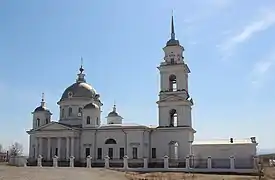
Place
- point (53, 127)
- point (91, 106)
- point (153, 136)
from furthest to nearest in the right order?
1. point (91, 106)
2. point (53, 127)
3. point (153, 136)

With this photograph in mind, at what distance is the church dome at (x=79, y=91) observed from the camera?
178 ft

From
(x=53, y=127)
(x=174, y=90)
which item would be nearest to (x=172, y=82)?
(x=174, y=90)

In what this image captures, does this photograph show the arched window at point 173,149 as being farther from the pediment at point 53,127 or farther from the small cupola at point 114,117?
the small cupola at point 114,117

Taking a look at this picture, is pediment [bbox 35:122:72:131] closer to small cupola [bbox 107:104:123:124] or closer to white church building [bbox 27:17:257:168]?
white church building [bbox 27:17:257:168]

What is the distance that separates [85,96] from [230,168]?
78.9 feet

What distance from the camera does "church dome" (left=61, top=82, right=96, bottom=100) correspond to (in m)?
54.1

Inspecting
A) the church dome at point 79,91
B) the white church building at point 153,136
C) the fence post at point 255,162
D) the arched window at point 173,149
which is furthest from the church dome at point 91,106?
the fence post at point 255,162

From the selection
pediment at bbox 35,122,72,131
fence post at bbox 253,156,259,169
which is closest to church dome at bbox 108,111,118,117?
pediment at bbox 35,122,72,131

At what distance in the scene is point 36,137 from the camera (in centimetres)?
5041

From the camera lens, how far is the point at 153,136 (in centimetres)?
4638

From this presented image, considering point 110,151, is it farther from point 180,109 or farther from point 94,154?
point 180,109

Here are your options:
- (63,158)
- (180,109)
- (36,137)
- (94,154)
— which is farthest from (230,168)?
(36,137)

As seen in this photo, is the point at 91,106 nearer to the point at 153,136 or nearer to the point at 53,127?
the point at 53,127

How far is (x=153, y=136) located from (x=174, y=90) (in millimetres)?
6060
